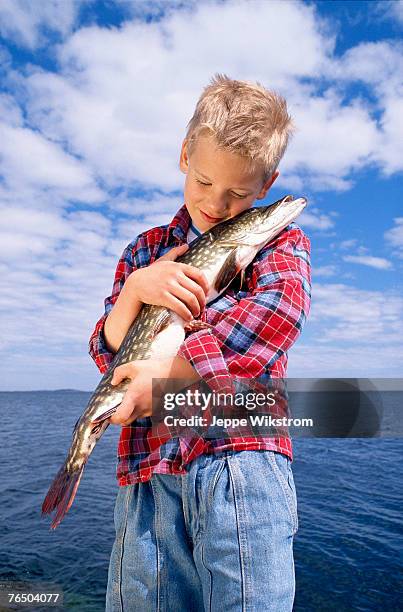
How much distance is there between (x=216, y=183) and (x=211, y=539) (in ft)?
5.97

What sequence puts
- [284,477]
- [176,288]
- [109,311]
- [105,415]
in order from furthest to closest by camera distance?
1. [109,311]
2. [105,415]
3. [176,288]
4. [284,477]

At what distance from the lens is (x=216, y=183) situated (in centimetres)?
273

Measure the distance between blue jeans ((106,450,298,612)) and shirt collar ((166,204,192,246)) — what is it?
1444 millimetres

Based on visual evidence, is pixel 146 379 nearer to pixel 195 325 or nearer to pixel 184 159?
pixel 195 325

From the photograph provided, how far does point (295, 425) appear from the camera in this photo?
2.89 m

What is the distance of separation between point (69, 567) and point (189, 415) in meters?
14.7

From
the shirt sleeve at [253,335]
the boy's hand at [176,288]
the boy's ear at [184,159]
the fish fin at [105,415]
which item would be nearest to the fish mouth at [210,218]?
the boy's ear at [184,159]

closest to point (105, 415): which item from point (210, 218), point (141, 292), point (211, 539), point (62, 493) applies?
point (62, 493)

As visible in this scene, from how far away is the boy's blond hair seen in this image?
269 centimetres

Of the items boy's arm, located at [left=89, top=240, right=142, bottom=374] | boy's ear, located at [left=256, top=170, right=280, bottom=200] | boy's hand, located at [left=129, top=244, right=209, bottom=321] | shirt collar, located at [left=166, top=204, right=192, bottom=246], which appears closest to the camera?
boy's hand, located at [left=129, top=244, right=209, bottom=321]

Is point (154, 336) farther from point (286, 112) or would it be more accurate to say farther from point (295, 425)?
point (286, 112)

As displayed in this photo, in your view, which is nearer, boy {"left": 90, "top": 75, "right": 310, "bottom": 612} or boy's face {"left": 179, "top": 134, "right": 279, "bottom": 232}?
boy {"left": 90, "top": 75, "right": 310, "bottom": 612}

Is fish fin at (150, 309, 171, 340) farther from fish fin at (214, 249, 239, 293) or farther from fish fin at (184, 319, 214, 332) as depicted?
fish fin at (214, 249, 239, 293)

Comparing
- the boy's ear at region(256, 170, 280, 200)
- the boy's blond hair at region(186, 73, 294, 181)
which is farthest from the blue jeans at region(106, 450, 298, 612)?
the boy's blond hair at region(186, 73, 294, 181)
